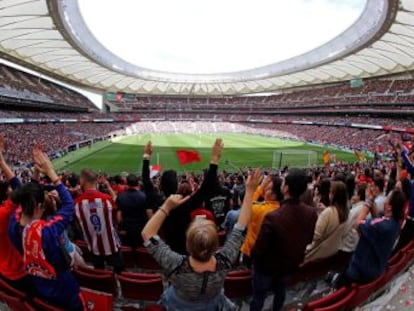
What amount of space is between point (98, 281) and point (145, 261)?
1453mm

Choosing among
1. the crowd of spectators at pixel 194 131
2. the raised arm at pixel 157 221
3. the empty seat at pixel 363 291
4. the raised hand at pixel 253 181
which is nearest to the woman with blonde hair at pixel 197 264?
the raised arm at pixel 157 221

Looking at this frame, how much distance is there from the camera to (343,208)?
4820 mm

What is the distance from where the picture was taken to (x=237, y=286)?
15.1ft

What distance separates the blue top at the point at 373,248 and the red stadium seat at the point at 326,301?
0.33 m

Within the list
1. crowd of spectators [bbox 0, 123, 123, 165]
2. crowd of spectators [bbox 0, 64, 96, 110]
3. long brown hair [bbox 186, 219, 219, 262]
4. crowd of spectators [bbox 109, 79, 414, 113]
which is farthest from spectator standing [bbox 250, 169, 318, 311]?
crowd of spectators [bbox 109, 79, 414, 113]

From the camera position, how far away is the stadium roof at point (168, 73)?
29734 mm

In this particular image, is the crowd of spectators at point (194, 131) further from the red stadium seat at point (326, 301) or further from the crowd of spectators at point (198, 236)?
the red stadium seat at point (326, 301)

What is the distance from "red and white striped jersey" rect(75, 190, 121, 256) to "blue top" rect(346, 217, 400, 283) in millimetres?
3041

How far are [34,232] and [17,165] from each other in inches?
1047

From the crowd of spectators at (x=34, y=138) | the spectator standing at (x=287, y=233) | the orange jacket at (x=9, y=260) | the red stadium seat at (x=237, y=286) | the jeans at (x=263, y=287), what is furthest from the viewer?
the crowd of spectators at (x=34, y=138)

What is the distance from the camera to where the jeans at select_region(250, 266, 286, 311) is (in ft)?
13.6

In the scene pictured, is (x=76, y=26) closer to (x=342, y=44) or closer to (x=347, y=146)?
(x=342, y=44)

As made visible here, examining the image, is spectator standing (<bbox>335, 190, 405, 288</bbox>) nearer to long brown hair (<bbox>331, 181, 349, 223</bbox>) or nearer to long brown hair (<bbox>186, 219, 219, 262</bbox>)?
long brown hair (<bbox>331, 181, 349, 223</bbox>)

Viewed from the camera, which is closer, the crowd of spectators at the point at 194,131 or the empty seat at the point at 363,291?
the empty seat at the point at 363,291
